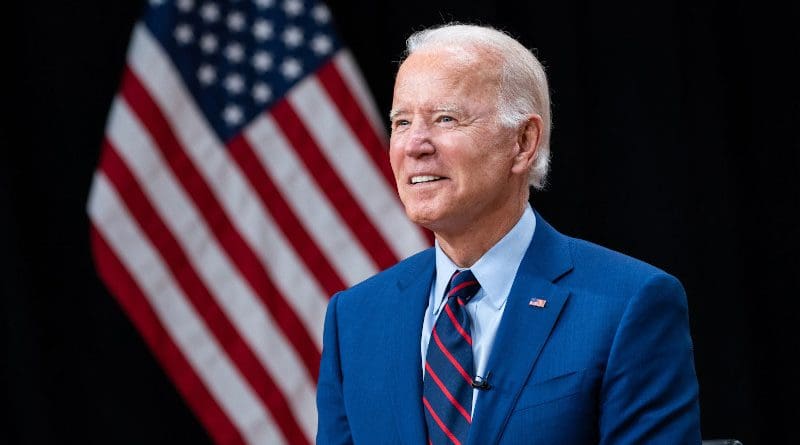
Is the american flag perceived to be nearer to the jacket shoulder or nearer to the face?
the jacket shoulder

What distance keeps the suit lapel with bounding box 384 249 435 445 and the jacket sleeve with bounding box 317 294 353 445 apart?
5.5 inches

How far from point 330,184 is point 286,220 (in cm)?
19

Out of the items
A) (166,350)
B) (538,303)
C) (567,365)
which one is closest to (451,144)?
(538,303)

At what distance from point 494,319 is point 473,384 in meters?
0.15

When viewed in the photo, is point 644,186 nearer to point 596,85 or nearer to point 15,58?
point 596,85

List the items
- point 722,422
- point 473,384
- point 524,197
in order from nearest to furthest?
point 473,384 → point 524,197 → point 722,422

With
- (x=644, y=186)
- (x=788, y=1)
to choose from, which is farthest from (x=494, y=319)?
(x=788, y=1)

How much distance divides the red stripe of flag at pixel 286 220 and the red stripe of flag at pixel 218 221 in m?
0.13

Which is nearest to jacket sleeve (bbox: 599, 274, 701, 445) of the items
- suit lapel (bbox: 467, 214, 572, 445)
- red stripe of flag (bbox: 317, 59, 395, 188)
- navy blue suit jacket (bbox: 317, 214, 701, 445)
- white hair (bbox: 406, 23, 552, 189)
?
navy blue suit jacket (bbox: 317, 214, 701, 445)

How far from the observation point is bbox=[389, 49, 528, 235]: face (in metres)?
1.99

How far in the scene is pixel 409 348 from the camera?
2092 mm

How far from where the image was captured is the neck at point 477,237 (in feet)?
6.80

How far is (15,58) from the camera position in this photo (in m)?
3.82

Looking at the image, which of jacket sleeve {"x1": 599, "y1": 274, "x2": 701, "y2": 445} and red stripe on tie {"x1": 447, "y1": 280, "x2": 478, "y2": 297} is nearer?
jacket sleeve {"x1": 599, "y1": 274, "x2": 701, "y2": 445}
